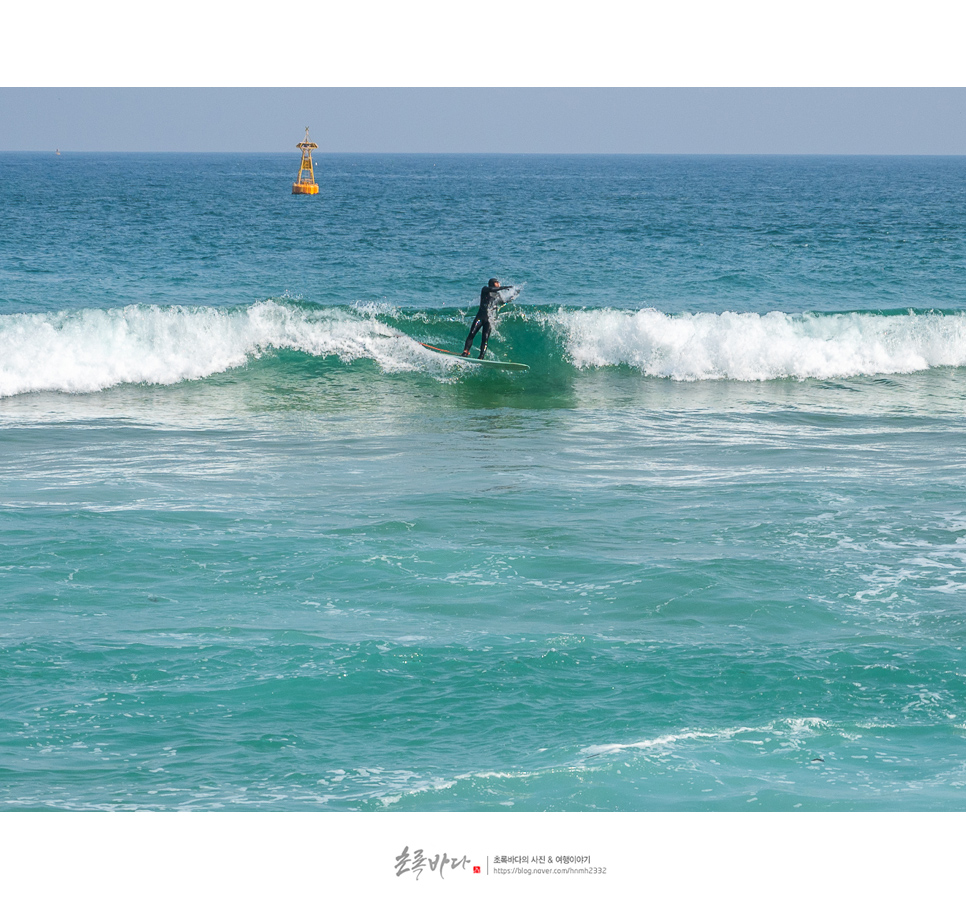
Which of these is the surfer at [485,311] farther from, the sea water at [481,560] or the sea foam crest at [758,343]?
the sea foam crest at [758,343]

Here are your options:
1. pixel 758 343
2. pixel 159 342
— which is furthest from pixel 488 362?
pixel 159 342

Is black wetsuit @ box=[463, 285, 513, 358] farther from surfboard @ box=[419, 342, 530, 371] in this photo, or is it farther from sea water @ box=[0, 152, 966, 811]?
sea water @ box=[0, 152, 966, 811]

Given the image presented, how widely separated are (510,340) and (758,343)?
559cm

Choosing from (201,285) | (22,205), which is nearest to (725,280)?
(201,285)

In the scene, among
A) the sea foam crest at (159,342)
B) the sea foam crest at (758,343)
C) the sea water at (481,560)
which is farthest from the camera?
the sea foam crest at (758,343)

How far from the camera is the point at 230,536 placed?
10.4m

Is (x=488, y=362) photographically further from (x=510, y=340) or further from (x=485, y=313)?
(x=510, y=340)

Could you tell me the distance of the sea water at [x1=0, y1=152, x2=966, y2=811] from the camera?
6.42m

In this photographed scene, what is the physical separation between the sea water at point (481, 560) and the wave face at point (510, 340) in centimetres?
9

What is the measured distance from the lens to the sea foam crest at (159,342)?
65.2ft

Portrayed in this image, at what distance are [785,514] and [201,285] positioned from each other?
2335cm

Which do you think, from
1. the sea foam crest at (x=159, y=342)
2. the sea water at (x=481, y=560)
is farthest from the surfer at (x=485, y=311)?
the sea foam crest at (x=159, y=342)

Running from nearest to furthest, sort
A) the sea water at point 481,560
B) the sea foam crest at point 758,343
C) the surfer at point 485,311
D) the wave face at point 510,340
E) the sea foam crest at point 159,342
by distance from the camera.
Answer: the sea water at point 481,560 < the sea foam crest at point 159,342 < the surfer at point 485,311 < the wave face at point 510,340 < the sea foam crest at point 758,343

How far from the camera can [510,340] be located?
2375 cm
